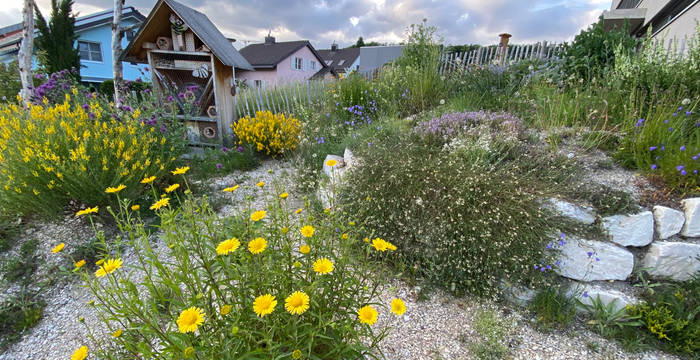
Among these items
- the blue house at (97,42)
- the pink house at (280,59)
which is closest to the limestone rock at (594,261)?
the blue house at (97,42)

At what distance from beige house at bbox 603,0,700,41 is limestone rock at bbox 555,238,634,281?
732 centimetres

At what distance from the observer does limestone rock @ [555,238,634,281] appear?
2281mm

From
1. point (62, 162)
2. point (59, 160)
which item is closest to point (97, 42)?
point (62, 162)

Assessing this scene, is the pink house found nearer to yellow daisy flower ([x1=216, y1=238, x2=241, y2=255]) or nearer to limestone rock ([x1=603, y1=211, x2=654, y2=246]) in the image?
limestone rock ([x1=603, y1=211, x2=654, y2=246])

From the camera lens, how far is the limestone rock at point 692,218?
7.57 feet

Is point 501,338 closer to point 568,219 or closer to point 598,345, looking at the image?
point 598,345

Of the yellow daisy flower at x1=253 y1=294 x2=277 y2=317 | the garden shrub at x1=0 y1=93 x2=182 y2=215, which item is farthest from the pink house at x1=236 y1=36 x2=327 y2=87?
the yellow daisy flower at x1=253 y1=294 x2=277 y2=317

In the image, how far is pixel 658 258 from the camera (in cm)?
229

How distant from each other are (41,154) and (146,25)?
332 centimetres

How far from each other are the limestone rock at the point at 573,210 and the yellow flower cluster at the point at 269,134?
11.9 ft

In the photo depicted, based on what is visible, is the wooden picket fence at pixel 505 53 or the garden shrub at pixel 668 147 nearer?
the garden shrub at pixel 668 147

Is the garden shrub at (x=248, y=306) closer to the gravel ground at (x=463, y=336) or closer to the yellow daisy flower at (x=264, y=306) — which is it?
the yellow daisy flower at (x=264, y=306)

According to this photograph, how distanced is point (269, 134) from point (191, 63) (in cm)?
187

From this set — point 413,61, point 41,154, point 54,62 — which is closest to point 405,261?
point 41,154
